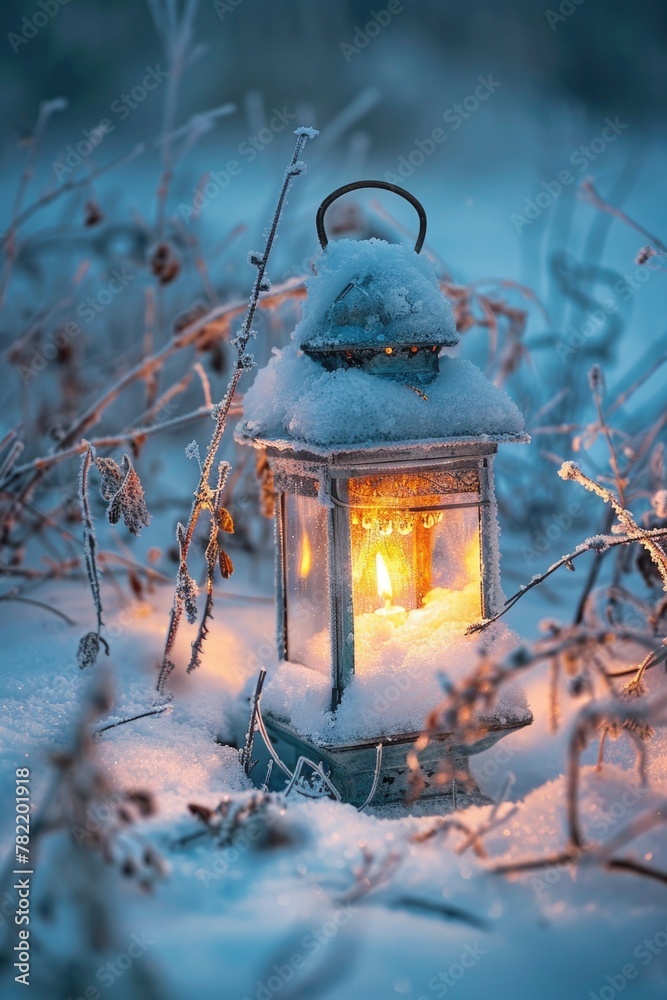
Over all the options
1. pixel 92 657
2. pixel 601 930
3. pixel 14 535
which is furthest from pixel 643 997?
pixel 14 535

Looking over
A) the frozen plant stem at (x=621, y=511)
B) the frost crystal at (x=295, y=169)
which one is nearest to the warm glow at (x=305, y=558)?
the frozen plant stem at (x=621, y=511)

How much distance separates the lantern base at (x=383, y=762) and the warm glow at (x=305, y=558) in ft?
1.26

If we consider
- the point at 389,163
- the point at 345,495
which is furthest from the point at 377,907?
the point at 389,163

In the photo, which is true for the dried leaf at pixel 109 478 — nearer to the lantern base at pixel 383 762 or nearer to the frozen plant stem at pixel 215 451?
the frozen plant stem at pixel 215 451

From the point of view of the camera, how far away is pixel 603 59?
19.7ft

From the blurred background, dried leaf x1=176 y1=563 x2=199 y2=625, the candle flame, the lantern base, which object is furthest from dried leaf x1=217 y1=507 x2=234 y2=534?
the blurred background

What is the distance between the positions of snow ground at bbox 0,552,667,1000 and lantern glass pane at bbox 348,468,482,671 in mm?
487

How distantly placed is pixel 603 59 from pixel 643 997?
613 centimetres

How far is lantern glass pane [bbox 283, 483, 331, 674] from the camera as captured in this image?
223cm

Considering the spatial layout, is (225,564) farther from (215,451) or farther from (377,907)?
(377,907)

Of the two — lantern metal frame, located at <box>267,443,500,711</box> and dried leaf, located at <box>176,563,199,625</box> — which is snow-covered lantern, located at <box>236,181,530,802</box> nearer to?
lantern metal frame, located at <box>267,443,500,711</box>

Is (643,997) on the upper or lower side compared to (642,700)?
lower

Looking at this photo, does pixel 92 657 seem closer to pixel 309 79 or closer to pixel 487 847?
pixel 487 847

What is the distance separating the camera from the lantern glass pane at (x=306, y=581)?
2232mm
